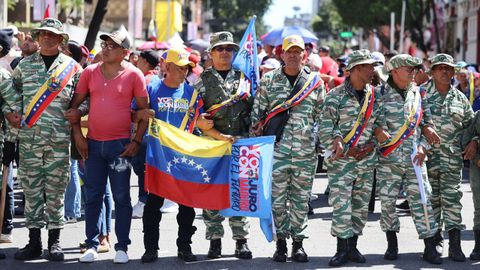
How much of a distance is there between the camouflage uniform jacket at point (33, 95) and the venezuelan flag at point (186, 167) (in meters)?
0.79

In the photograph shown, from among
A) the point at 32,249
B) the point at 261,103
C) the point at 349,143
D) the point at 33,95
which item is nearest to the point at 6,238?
the point at 32,249

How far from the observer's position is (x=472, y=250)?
9320 millimetres

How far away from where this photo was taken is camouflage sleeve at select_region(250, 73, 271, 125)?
8609 mm

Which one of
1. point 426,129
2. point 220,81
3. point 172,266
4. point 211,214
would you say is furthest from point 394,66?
point 172,266

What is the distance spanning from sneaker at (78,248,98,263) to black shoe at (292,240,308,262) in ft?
5.90

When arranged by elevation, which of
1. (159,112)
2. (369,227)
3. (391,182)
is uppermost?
(159,112)

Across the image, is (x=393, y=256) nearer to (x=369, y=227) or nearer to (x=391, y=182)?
(x=391, y=182)

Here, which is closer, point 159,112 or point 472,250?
point 159,112

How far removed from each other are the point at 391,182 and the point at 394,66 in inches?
42.2

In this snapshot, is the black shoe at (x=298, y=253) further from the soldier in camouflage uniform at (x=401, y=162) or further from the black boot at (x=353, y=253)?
the soldier in camouflage uniform at (x=401, y=162)

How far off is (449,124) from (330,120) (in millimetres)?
1246

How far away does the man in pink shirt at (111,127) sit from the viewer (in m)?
8.23

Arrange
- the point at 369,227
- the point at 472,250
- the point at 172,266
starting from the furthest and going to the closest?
the point at 369,227, the point at 472,250, the point at 172,266

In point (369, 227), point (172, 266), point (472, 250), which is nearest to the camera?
point (172, 266)
